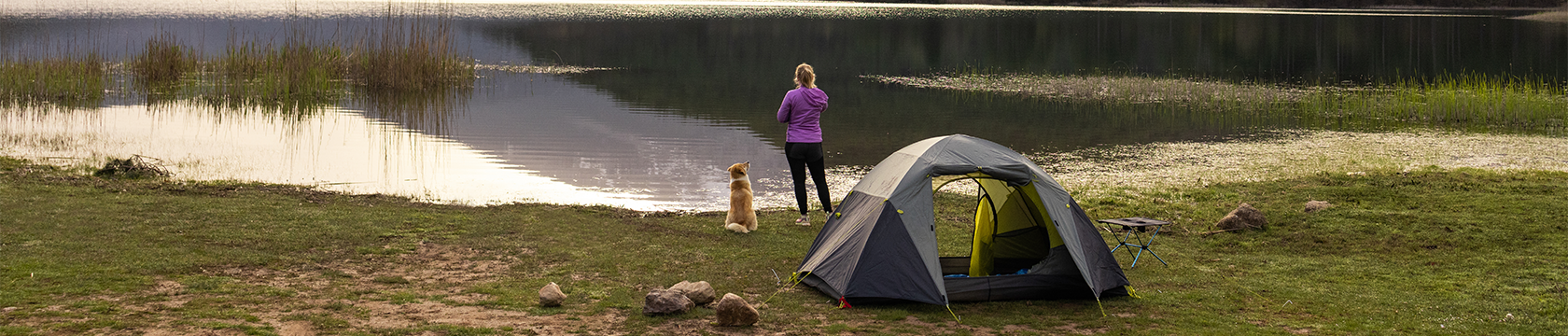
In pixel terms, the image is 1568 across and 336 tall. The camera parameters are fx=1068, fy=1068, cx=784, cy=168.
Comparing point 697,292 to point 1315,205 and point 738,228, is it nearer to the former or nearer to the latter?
point 738,228

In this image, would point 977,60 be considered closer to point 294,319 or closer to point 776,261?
point 776,261

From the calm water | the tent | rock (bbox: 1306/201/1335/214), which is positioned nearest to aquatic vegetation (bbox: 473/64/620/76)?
the calm water

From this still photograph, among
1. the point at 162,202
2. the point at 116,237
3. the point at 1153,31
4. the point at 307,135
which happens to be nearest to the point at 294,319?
the point at 116,237

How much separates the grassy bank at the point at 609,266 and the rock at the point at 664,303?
0.09 m

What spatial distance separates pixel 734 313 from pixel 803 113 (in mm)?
4502

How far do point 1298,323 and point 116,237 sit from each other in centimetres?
945

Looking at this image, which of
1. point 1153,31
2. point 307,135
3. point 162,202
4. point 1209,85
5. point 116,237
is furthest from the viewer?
point 1153,31

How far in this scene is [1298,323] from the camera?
24.1 feet

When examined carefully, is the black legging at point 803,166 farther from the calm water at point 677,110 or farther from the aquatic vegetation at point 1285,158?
the aquatic vegetation at point 1285,158

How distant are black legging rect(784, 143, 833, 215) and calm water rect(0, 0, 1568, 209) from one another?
6.14 feet

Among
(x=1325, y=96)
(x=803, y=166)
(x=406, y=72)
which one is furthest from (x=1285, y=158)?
(x=406, y=72)

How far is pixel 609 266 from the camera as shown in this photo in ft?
29.3

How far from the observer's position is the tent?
309 inches

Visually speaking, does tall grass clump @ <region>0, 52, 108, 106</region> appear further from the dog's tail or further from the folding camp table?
the folding camp table
